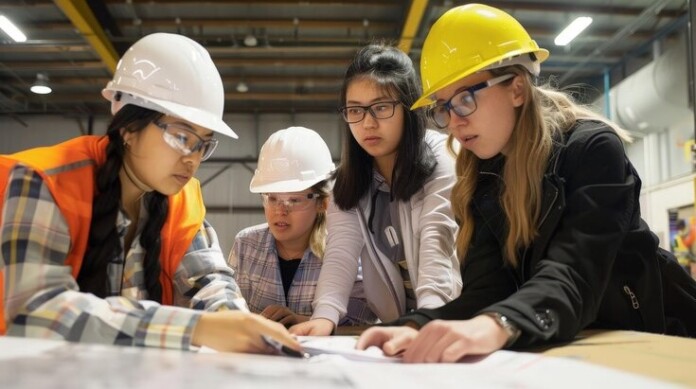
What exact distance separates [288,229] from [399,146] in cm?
78

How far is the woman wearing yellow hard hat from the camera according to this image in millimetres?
1194

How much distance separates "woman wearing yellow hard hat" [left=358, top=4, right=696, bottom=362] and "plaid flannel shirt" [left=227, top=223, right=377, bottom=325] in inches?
36.8

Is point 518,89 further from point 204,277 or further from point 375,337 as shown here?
point 204,277

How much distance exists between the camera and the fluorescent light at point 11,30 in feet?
24.4

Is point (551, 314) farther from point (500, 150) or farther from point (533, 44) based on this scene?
point (533, 44)

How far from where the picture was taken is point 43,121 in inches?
459

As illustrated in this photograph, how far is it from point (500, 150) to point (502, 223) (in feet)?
0.63

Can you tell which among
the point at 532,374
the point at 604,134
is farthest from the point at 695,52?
the point at 532,374

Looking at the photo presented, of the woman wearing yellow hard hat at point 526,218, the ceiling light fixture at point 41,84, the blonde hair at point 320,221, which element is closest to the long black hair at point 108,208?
the woman wearing yellow hard hat at point 526,218

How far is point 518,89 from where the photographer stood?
5.13 feet

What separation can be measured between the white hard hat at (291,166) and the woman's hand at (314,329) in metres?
0.96

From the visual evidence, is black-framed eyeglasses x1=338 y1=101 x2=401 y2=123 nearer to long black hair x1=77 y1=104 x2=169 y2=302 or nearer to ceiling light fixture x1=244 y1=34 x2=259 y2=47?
long black hair x1=77 y1=104 x2=169 y2=302

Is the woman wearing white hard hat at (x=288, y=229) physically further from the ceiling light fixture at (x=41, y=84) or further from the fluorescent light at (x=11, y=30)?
the ceiling light fixture at (x=41, y=84)

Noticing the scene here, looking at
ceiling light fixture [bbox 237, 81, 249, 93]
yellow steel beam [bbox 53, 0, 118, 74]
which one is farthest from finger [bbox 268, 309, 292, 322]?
ceiling light fixture [bbox 237, 81, 249, 93]
